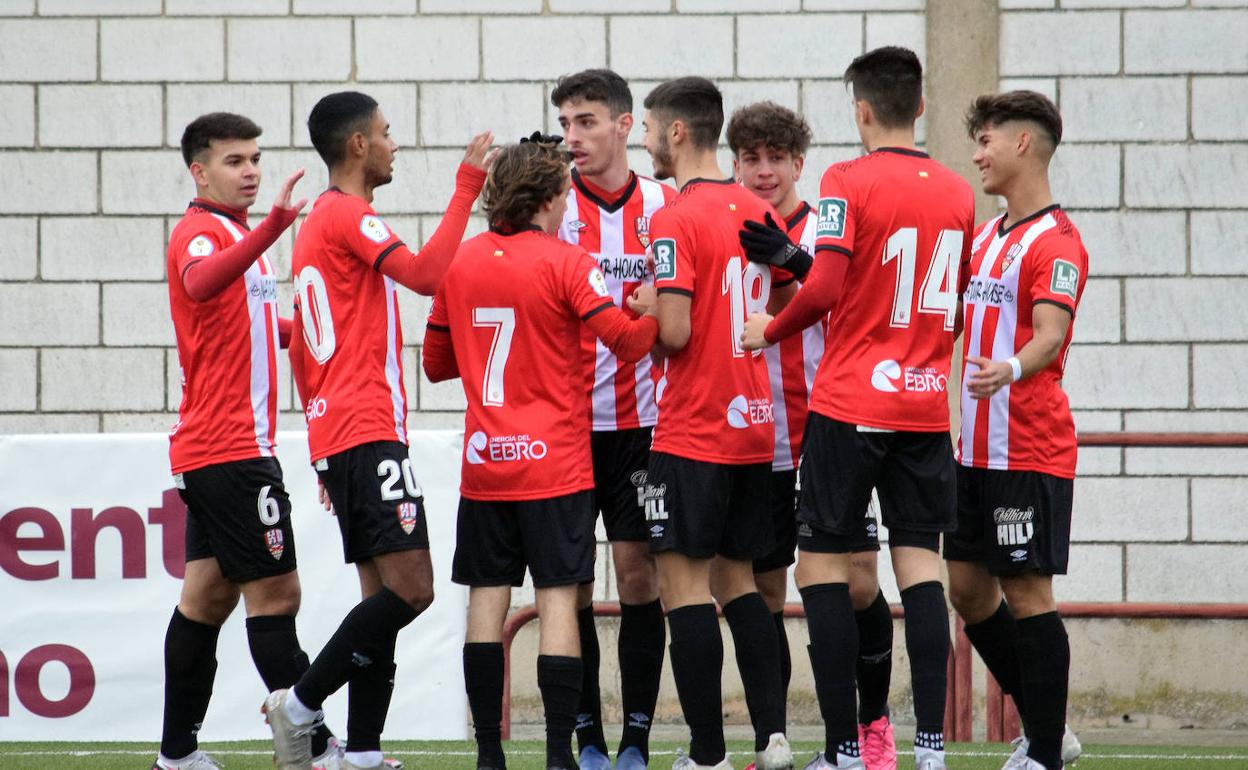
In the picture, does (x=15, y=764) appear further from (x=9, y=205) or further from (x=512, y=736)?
(x=9, y=205)

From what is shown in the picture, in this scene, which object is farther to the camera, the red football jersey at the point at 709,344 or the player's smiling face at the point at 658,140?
the player's smiling face at the point at 658,140

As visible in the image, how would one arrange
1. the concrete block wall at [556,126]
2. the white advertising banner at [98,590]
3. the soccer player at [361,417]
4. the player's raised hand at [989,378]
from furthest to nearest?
1. the concrete block wall at [556,126]
2. the white advertising banner at [98,590]
3. the soccer player at [361,417]
4. the player's raised hand at [989,378]

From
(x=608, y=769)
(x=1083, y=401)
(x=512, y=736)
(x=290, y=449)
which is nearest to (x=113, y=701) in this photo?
(x=290, y=449)

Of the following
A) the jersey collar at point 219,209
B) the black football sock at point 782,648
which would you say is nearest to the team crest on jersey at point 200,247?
the jersey collar at point 219,209

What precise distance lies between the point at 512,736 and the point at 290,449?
6.31ft

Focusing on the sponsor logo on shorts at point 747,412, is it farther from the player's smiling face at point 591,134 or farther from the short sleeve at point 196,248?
the short sleeve at point 196,248

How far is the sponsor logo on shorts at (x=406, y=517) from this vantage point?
473cm

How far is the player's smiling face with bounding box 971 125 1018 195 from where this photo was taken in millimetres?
5074

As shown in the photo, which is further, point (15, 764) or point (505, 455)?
point (15, 764)

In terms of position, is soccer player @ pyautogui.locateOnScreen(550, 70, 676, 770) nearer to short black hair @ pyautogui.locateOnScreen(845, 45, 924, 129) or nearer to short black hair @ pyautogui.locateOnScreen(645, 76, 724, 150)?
short black hair @ pyautogui.locateOnScreen(645, 76, 724, 150)

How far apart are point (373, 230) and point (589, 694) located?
5.58 feet

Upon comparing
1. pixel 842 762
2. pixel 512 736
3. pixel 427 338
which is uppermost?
pixel 427 338

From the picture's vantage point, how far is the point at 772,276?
16.8ft

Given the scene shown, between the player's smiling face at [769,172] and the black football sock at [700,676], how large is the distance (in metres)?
1.58
